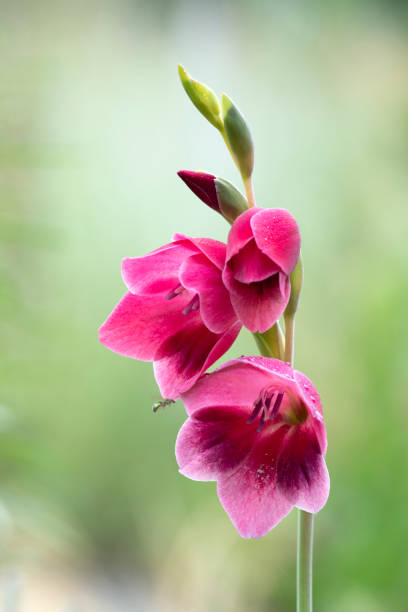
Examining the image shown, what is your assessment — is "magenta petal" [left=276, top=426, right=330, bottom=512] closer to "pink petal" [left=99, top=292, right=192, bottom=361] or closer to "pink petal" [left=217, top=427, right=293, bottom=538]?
"pink petal" [left=217, top=427, right=293, bottom=538]

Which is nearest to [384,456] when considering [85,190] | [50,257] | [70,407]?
[70,407]

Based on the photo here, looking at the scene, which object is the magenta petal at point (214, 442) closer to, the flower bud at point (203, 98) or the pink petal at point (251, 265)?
the pink petal at point (251, 265)

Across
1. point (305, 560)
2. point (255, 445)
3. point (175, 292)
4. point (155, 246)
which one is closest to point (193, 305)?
point (175, 292)

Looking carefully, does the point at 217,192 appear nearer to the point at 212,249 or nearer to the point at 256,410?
the point at 212,249

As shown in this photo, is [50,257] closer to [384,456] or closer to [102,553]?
[102,553]

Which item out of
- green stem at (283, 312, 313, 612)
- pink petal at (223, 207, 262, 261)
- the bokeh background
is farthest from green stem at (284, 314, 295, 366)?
the bokeh background
